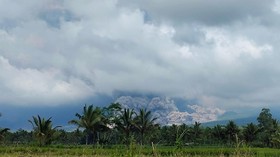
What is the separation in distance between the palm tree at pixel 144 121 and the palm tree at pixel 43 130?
62.4 ft

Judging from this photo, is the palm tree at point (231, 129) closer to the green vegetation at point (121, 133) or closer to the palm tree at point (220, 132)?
the green vegetation at point (121, 133)

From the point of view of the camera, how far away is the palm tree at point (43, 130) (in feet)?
199

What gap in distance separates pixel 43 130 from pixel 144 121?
22.0 m

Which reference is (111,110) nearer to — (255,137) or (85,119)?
(85,119)

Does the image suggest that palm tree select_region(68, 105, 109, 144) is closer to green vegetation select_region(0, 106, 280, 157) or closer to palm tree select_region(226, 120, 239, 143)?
green vegetation select_region(0, 106, 280, 157)

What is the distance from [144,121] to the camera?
253ft

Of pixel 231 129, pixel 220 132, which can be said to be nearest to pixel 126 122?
pixel 231 129

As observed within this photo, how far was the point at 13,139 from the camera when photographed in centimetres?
14250

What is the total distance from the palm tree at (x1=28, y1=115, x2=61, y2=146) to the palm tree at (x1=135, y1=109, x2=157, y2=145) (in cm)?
1903

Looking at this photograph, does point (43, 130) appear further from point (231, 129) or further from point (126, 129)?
point (231, 129)

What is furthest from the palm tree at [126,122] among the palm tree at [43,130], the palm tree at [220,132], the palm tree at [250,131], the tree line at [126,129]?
the palm tree at [220,132]

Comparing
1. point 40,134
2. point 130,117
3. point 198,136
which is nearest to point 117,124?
point 130,117

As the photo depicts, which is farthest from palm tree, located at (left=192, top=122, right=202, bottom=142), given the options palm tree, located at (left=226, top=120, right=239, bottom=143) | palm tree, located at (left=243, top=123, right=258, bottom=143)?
palm tree, located at (left=243, top=123, right=258, bottom=143)

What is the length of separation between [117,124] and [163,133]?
4780 cm
